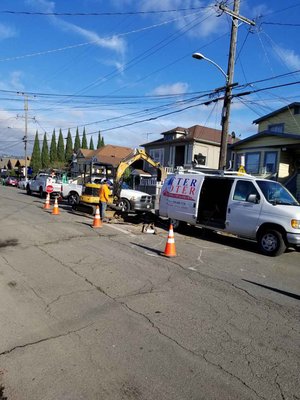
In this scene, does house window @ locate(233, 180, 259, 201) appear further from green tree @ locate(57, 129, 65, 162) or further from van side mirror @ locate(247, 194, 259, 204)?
green tree @ locate(57, 129, 65, 162)

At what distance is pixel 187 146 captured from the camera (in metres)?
39.8

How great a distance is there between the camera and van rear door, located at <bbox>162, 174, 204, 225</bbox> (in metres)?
12.7

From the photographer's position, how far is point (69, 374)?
3617mm

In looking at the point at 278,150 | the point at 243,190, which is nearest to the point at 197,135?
the point at 278,150

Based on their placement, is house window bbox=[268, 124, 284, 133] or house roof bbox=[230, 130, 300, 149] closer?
house roof bbox=[230, 130, 300, 149]

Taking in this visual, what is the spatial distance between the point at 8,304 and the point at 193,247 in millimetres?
6087

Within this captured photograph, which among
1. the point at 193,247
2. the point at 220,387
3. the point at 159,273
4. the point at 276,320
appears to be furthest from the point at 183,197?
the point at 220,387

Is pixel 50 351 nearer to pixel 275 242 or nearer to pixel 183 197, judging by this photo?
pixel 275 242

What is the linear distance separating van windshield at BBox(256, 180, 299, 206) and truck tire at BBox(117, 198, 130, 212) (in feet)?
26.2

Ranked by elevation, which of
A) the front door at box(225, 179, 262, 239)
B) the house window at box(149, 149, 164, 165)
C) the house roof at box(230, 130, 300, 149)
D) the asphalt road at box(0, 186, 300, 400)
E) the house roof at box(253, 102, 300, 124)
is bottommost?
the asphalt road at box(0, 186, 300, 400)

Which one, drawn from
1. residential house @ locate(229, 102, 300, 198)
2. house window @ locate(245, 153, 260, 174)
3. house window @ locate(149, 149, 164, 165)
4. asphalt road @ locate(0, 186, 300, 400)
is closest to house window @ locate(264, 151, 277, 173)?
residential house @ locate(229, 102, 300, 198)

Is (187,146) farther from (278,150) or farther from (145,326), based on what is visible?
(145,326)

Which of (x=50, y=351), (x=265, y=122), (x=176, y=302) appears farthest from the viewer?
(x=265, y=122)

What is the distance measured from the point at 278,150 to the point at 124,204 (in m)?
12.5
